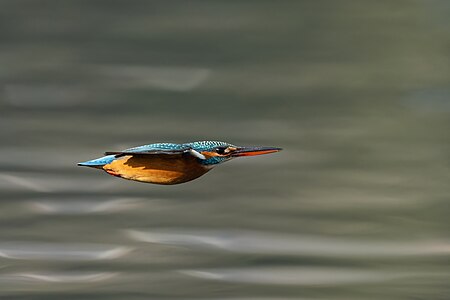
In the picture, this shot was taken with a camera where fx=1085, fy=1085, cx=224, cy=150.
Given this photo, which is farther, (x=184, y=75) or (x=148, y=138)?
(x=184, y=75)

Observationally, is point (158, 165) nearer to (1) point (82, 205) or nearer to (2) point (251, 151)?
(2) point (251, 151)

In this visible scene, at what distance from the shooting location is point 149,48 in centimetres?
171

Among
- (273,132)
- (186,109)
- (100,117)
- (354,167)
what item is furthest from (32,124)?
(354,167)

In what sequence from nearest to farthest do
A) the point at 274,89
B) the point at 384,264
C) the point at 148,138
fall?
the point at 384,264 → the point at 148,138 → the point at 274,89

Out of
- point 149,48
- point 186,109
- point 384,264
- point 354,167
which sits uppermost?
point 149,48

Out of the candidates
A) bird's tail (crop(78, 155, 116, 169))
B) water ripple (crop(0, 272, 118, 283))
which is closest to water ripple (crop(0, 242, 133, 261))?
water ripple (crop(0, 272, 118, 283))

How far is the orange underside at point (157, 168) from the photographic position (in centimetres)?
71

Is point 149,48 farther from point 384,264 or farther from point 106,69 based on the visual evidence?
point 384,264

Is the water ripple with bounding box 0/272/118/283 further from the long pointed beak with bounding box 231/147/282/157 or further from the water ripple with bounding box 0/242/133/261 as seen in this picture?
the long pointed beak with bounding box 231/147/282/157

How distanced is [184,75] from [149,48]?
7cm

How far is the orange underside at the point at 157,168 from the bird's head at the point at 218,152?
0.01 meters

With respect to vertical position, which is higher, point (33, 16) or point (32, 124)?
point (33, 16)

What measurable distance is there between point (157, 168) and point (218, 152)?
0.05 meters

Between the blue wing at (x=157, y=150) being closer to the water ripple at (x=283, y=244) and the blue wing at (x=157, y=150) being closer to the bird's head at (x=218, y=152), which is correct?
the bird's head at (x=218, y=152)
